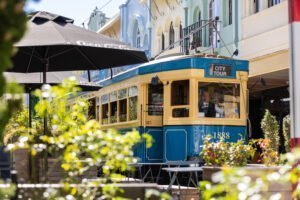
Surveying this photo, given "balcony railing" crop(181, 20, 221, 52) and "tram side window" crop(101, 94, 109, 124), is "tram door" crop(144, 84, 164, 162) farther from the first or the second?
"balcony railing" crop(181, 20, 221, 52)

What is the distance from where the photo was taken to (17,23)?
2.06 m

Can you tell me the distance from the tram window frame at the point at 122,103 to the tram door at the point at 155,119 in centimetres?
96

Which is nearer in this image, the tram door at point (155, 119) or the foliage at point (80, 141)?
the foliage at point (80, 141)

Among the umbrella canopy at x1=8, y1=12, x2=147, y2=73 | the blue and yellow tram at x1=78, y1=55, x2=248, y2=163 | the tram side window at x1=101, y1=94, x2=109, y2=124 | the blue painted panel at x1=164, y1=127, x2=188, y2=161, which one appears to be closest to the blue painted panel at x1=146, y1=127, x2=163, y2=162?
the blue and yellow tram at x1=78, y1=55, x2=248, y2=163

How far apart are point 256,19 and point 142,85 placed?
608 cm

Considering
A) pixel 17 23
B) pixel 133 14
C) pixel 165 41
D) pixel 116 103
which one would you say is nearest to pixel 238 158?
pixel 17 23

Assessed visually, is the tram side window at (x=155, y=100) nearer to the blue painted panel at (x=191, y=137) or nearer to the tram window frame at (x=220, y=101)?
the blue painted panel at (x=191, y=137)

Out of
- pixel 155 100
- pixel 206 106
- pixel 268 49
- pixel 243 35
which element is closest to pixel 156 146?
pixel 155 100

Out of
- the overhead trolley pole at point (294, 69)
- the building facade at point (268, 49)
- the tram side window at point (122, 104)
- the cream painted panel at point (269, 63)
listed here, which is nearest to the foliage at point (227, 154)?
the overhead trolley pole at point (294, 69)

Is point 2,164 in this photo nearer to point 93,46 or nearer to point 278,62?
point 93,46

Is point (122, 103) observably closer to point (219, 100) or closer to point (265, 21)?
point (219, 100)

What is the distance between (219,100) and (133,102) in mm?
2079

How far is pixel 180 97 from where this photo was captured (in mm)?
13312

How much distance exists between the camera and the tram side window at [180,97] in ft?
42.9
